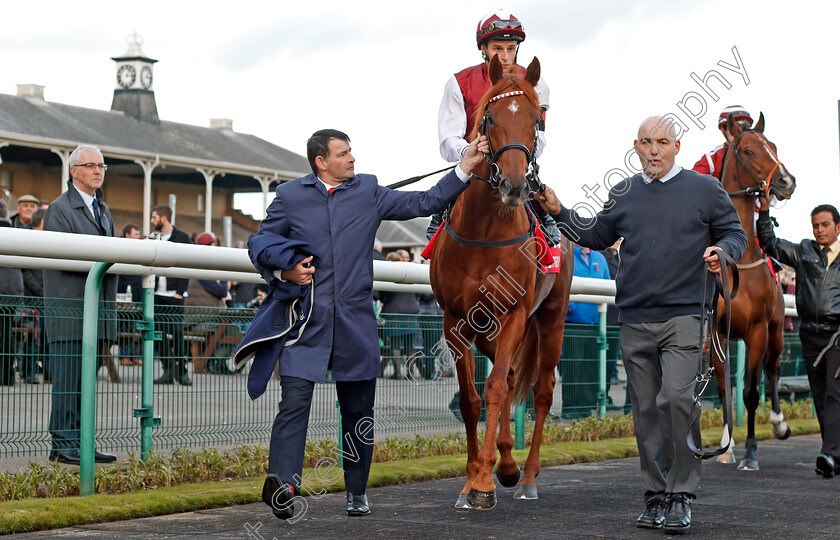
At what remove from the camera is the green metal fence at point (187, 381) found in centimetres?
530

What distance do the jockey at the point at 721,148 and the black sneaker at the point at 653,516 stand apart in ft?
12.9

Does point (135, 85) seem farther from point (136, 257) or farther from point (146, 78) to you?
point (136, 257)

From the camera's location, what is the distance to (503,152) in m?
5.17

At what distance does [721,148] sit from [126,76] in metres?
45.3

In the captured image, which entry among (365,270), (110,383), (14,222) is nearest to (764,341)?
(365,270)

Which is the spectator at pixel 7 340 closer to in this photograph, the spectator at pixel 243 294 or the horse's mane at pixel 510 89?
the horse's mane at pixel 510 89

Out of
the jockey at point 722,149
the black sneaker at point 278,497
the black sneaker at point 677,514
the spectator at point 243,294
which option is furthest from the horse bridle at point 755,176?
the spectator at point 243,294

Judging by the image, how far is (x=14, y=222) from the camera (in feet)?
33.2

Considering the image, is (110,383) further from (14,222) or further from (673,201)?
(14,222)

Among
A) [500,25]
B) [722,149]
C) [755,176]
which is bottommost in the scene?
[755,176]

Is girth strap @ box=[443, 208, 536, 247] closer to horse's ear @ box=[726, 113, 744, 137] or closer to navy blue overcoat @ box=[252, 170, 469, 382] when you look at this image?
navy blue overcoat @ box=[252, 170, 469, 382]

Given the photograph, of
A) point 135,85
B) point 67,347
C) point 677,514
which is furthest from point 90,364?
point 135,85

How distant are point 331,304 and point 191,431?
1581 mm

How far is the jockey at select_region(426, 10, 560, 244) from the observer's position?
6.13 metres
